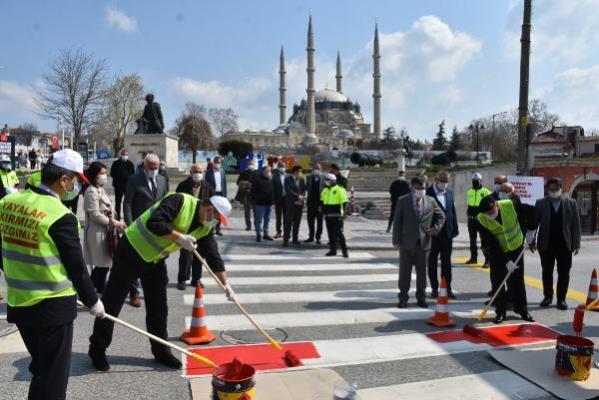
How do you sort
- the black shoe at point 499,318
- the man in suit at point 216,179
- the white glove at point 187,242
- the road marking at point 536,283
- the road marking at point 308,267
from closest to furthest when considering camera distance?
the white glove at point 187,242 < the black shoe at point 499,318 < the road marking at point 536,283 < the road marking at point 308,267 < the man in suit at point 216,179

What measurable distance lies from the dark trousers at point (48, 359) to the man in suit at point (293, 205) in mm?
9509

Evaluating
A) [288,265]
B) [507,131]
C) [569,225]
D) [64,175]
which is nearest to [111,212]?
[64,175]

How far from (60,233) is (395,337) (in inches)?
168

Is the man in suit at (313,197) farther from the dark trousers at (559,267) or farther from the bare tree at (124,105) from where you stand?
the bare tree at (124,105)

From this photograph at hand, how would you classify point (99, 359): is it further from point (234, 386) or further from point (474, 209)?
point (474, 209)

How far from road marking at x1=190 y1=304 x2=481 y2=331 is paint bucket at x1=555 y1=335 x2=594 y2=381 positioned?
7.67 ft

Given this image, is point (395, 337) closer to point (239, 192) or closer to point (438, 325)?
point (438, 325)

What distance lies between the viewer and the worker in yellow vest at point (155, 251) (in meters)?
4.66

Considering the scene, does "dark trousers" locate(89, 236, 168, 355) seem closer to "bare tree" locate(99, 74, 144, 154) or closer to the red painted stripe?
the red painted stripe

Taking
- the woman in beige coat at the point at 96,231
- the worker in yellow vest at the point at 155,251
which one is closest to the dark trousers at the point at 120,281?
the worker in yellow vest at the point at 155,251

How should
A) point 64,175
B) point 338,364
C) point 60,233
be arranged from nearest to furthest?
point 60,233, point 64,175, point 338,364

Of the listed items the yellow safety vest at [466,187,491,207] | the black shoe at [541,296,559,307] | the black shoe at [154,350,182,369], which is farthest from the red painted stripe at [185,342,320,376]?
the yellow safety vest at [466,187,491,207]

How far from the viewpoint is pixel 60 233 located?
335 cm

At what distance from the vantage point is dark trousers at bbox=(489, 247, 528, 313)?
6.95 meters
